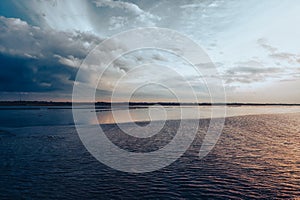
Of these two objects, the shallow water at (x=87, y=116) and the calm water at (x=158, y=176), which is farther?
the shallow water at (x=87, y=116)

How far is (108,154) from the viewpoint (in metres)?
19.0

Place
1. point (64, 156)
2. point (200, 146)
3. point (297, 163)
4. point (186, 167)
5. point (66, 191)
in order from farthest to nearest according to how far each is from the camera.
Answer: point (200, 146), point (64, 156), point (297, 163), point (186, 167), point (66, 191)

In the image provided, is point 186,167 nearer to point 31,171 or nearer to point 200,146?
point 200,146

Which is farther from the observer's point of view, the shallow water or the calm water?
the shallow water

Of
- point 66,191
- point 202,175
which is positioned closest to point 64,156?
point 66,191

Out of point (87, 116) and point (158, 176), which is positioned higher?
point (87, 116)

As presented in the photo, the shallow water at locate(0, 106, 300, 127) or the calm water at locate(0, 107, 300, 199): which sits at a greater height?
the shallow water at locate(0, 106, 300, 127)

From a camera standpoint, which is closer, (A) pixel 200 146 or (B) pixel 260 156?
(B) pixel 260 156

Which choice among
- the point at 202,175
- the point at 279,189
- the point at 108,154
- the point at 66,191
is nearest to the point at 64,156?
the point at 108,154

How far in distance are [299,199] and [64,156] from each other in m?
16.4

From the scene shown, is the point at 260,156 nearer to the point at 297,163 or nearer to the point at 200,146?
the point at 297,163

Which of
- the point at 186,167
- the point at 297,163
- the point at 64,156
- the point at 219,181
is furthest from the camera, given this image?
the point at 64,156

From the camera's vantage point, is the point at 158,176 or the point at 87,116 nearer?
the point at 158,176

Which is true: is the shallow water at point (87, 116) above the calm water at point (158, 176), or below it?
above
